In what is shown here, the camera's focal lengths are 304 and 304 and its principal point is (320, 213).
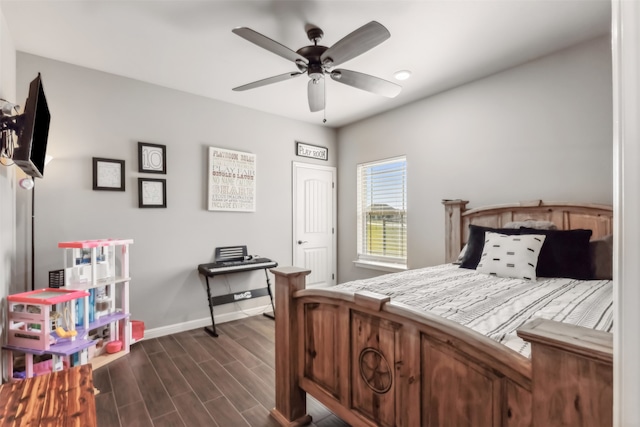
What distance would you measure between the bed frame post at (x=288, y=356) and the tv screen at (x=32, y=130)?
1550 mm

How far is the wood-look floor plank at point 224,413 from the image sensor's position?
1.86m

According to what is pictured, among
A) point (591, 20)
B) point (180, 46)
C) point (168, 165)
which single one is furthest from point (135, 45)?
point (591, 20)

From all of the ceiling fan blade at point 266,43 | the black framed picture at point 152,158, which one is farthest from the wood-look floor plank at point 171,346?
the ceiling fan blade at point 266,43

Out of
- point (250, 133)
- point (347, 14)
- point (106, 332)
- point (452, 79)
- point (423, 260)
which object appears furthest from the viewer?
point (250, 133)

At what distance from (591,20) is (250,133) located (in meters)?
3.42

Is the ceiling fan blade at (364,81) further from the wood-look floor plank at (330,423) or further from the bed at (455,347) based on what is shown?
the wood-look floor plank at (330,423)

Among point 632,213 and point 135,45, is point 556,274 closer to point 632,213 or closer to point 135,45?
point 632,213

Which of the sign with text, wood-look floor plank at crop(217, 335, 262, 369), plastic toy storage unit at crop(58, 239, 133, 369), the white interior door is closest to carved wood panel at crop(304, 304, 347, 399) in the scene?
wood-look floor plank at crop(217, 335, 262, 369)

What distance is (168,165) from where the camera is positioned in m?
3.36

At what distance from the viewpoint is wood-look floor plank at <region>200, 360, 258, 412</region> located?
206cm

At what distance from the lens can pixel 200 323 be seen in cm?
353

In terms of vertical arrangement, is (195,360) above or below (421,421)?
below

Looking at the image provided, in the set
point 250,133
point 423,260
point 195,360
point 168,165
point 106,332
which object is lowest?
point 195,360

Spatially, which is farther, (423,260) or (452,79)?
(423,260)
